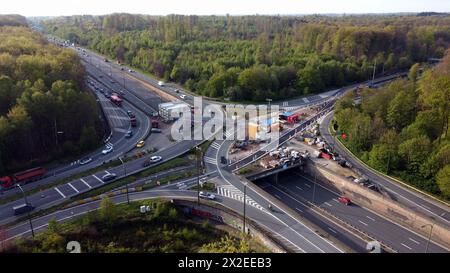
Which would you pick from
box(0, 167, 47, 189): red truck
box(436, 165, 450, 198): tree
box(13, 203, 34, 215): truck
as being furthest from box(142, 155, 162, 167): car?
box(436, 165, 450, 198): tree

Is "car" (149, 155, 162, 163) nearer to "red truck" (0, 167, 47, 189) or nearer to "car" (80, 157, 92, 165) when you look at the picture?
"car" (80, 157, 92, 165)

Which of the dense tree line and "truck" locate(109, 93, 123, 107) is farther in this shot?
"truck" locate(109, 93, 123, 107)

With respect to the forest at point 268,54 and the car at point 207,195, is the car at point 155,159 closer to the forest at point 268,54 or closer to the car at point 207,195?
the car at point 207,195

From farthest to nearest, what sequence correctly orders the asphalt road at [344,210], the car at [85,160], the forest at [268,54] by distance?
the forest at [268,54] → the car at [85,160] → the asphalt road at [344,210]

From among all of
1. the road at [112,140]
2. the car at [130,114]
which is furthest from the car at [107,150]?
the car at [130,114]

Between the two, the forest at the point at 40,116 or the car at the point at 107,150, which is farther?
the car at the point at 107,150

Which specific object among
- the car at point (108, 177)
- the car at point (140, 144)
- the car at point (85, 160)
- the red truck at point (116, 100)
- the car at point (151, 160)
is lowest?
the car at point (108, 177)
